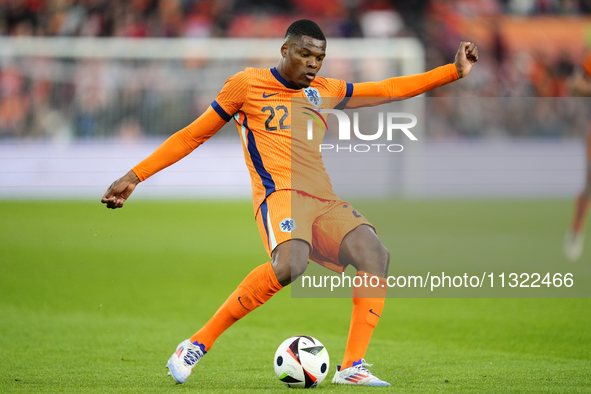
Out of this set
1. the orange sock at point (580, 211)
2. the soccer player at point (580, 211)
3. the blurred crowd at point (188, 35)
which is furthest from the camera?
the blurred crowd at point (188, 35)

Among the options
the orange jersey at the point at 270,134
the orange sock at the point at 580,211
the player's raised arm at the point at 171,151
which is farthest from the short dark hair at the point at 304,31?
the orange sock at the point at 580,211

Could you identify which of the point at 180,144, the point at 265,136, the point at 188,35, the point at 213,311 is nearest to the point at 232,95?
the point at 265,136

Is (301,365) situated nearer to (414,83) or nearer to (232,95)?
(232,95)

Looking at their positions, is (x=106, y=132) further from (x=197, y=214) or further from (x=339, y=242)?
(x=339, y=242)

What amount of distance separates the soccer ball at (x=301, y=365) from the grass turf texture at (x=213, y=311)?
8 cm

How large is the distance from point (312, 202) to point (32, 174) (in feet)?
44.2

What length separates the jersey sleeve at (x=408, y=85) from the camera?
4766 millimetres

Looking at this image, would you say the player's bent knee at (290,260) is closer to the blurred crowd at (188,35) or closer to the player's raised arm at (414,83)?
the player's raised arm at (414,83)

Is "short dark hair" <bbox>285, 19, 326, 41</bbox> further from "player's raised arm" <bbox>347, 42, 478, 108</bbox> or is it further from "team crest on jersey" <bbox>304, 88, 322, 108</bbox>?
"player's raised arm" <bbox>347, 42, 478, 108</bbox>

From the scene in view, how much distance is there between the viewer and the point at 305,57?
4.46 m

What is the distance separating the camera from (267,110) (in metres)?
4.60

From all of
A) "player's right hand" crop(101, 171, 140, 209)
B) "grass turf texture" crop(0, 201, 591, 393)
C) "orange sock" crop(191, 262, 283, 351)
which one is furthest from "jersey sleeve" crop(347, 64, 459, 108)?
"grass turf texture" crop(0, 201, 591, 393)

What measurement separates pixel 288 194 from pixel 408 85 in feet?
3.63

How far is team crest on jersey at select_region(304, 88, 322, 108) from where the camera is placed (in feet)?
15.6
